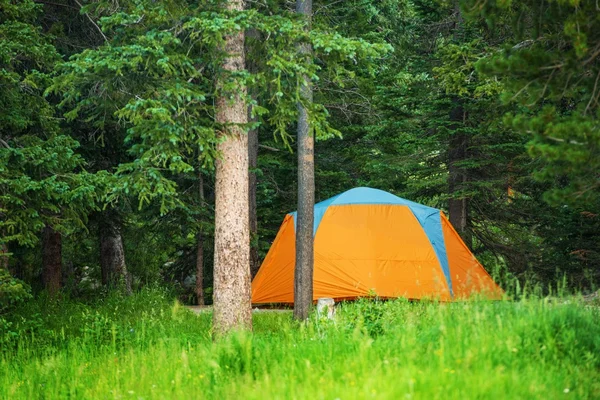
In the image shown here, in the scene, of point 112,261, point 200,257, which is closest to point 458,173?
point 200,257

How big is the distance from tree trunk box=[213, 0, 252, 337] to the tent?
14.4ft

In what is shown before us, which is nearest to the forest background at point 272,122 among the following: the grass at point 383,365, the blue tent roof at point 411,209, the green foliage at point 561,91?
the green foliage at point 561,91

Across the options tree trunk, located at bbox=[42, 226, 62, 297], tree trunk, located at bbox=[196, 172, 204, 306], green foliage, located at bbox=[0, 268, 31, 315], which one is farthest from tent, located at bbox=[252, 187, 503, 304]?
green foliage, located at bbox=[0, 268, 31, 315]

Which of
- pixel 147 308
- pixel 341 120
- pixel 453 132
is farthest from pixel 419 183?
pixel 147 308

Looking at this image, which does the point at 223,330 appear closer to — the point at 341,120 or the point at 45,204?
the point at 45,204

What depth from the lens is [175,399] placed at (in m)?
4.94

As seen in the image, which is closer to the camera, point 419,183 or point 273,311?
point 273,311

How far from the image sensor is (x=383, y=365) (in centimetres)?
476

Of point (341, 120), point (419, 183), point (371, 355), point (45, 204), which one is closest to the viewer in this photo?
point (371, 355)

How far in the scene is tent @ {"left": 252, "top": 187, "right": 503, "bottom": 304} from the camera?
12789mm

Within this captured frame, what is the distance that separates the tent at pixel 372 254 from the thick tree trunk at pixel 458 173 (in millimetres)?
1672

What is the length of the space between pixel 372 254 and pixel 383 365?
27.0ft

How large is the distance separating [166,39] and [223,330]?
11.7 feet

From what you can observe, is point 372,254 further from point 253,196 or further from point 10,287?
point 10,287
